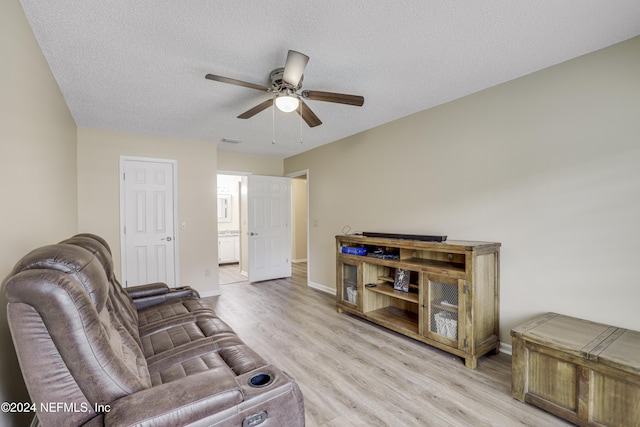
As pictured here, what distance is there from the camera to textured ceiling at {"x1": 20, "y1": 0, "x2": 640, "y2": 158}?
5.34 ft

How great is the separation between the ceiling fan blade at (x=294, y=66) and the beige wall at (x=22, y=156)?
1.42 metres

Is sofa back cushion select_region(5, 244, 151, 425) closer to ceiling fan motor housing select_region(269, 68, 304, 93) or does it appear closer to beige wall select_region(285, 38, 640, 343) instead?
ceiling fan motor housing select_region(269, 68, 304, 93)

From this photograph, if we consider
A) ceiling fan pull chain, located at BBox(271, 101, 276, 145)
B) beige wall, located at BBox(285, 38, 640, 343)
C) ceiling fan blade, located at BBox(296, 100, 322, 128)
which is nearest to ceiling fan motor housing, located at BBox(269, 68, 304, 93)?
ceiling fan blade, located at BBox(296, 100, 322, 128)

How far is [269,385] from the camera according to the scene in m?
1.21

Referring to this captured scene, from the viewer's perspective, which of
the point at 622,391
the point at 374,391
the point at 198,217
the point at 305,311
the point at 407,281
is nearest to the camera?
the point at 622,391

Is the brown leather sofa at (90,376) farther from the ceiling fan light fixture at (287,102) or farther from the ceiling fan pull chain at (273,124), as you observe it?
the ceiling fan pull chain at (273,124)

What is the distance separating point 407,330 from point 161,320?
7.49 ft

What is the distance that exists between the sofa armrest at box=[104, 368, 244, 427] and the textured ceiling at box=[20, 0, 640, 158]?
194cm

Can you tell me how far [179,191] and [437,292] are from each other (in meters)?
3.89

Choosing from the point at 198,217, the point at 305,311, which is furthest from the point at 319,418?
the point at 198,217

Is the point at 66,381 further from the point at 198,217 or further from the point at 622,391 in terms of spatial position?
the point at 198,217

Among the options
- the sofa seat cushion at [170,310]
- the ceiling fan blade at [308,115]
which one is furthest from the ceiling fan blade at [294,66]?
the sofa seat cushion at [170,310]

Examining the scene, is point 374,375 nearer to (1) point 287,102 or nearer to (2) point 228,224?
(1) point 287,102

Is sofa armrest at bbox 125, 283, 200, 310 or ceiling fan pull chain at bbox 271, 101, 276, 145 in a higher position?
ceiling fan pull chain at bbox 271, 101, 276, 145
